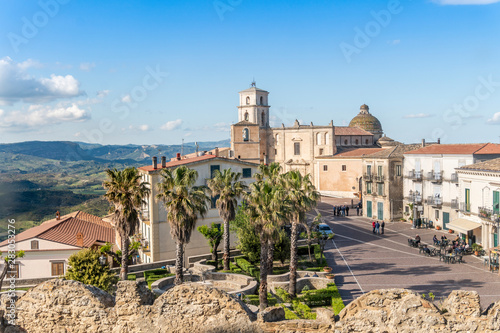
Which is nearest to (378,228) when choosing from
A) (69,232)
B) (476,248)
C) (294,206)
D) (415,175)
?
(415,175)

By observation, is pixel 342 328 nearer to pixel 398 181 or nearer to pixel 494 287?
pixel 494 287

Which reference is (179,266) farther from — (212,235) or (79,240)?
(79,240)

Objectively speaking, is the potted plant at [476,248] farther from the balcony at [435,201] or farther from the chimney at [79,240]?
the chimney at [79,240]

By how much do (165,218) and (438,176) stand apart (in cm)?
2617

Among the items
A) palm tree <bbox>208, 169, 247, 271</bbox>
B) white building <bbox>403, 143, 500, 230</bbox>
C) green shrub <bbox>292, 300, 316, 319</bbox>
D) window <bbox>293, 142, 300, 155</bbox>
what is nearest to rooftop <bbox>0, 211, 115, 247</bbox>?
palm tree <bbox>208, 169, 247, 271</bbox>

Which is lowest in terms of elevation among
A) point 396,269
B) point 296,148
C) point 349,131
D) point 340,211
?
point 396,269

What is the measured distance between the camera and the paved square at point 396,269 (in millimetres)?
26250

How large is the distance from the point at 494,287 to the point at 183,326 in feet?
72.5

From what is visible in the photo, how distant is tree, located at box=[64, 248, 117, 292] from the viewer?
24781 millimetres

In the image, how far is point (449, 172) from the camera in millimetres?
43188

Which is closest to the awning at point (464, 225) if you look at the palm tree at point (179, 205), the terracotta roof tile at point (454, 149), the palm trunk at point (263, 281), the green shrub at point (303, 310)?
the terracotta roof tile at point (454, 149)

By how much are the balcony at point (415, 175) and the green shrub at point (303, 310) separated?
87.5 feet

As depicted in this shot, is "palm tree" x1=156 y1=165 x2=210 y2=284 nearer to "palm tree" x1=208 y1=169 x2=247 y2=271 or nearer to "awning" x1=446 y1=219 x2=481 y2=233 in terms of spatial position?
"palm tree" x1=208 y1=169 x2=247 y2=271

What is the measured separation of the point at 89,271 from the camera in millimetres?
24828
